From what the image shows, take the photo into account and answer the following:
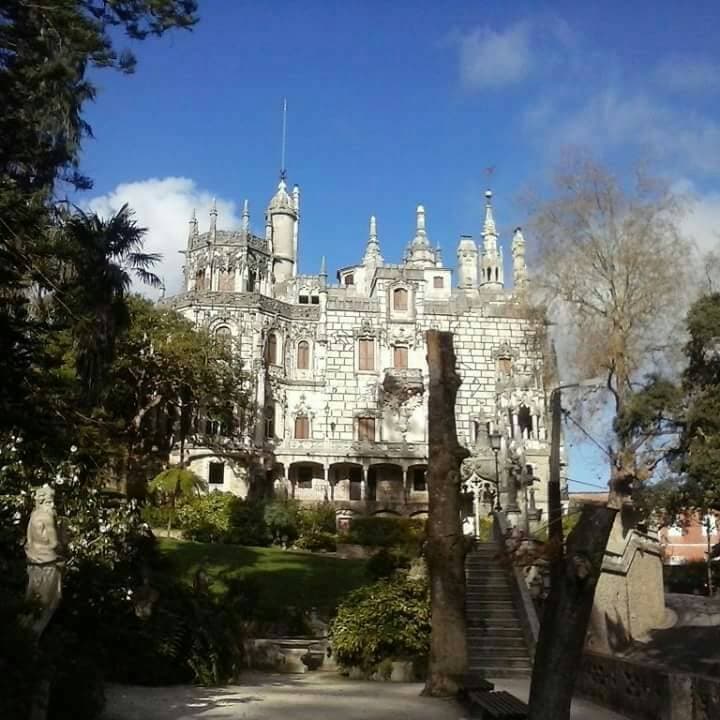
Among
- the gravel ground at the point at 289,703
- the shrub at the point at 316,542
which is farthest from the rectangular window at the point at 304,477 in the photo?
the gravel ground at the point at 289,703

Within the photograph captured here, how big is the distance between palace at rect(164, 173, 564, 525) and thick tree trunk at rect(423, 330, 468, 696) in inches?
1322

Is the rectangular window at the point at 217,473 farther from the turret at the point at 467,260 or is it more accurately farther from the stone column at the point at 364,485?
the turret at the point at 467,260

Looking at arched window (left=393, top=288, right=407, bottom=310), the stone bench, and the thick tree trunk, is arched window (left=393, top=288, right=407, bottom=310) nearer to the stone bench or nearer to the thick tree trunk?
the thick tree trunk

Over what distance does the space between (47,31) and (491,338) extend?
147 ft

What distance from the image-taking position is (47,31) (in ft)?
41.1

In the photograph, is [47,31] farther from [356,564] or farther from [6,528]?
[356,564]

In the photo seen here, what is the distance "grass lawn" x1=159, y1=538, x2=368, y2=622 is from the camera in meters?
20.4

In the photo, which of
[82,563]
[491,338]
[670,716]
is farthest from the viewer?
[491,338]

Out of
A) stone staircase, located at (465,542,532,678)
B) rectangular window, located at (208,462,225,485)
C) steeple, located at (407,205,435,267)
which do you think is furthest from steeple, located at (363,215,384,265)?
stone staircase, located at (465,542,532,678)

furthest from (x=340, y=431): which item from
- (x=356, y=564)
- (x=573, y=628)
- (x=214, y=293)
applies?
(x=573, y=628)

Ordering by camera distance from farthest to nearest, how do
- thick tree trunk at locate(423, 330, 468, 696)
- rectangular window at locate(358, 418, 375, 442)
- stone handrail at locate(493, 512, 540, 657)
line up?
rectangular window at locate(358, 418, 375, 442) < stone handrail at locate(493, 512, 540, 657) < thick tree trunk at locate(423, 330, 468, 696)

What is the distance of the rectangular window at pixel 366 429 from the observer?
2056 inches

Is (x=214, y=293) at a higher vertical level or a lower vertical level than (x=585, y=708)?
higher

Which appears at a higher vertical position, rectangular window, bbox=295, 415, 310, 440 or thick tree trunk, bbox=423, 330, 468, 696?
rectangular window, bbox=295, 415, 310, 440
